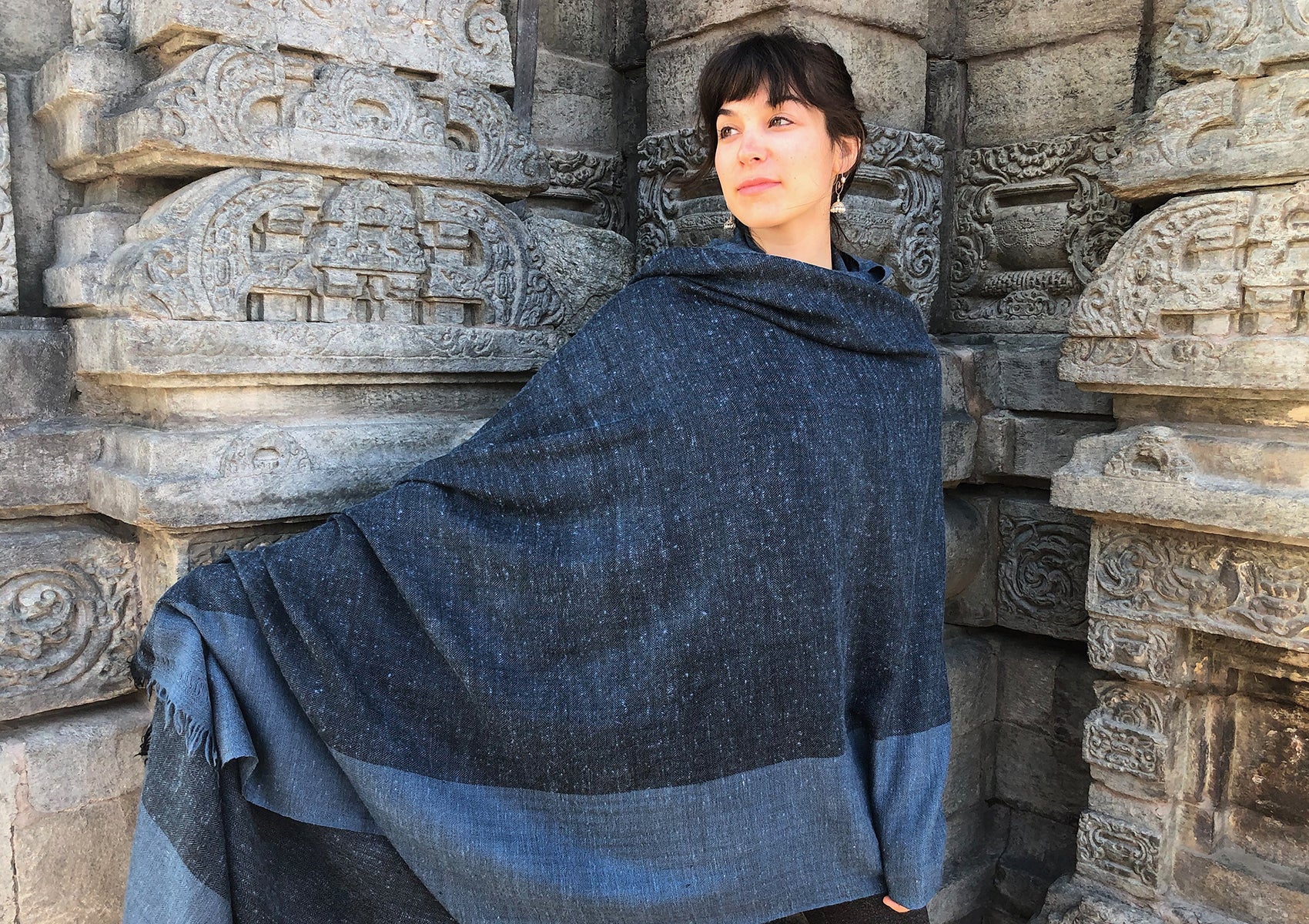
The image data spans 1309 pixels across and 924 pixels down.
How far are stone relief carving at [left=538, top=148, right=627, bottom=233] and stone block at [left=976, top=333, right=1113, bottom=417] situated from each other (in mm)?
1040

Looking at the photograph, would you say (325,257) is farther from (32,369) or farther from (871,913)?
(871,913)

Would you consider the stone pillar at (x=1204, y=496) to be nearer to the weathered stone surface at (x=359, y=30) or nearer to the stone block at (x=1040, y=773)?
the stone block at (x=1040, y=773)

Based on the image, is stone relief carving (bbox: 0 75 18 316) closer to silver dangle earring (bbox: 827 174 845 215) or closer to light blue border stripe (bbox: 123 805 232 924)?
light blue border stripe (bbox: 123 805 232 924)

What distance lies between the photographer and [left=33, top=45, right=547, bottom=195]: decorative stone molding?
189 cm

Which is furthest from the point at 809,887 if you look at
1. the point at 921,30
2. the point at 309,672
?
the point at 921,30

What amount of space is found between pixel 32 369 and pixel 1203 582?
7.47 feet

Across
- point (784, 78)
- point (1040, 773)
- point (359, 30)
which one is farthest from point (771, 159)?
point (1040, 773)

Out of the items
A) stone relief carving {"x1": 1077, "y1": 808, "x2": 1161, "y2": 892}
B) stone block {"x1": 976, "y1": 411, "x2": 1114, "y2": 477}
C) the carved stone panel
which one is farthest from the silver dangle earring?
stone relief carving {"x1": 1077, "y1": 808, "x2": 1161, "y2": 892}

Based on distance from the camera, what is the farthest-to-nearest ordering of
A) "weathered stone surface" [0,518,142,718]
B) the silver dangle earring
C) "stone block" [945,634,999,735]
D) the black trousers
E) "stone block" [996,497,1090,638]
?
"stone block" [945,634,999,735] → "stone block" [996,497,1090,638] → the silver dangle earring → "weathered stone surface" [0,518,142,718] → the black trousers

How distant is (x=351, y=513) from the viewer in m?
1.70

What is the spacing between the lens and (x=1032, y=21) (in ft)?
9.38

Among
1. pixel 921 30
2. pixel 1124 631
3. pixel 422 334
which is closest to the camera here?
pixel 422 334

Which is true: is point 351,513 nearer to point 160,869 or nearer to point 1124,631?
point 160,869

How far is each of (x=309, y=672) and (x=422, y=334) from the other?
78 centimetres
